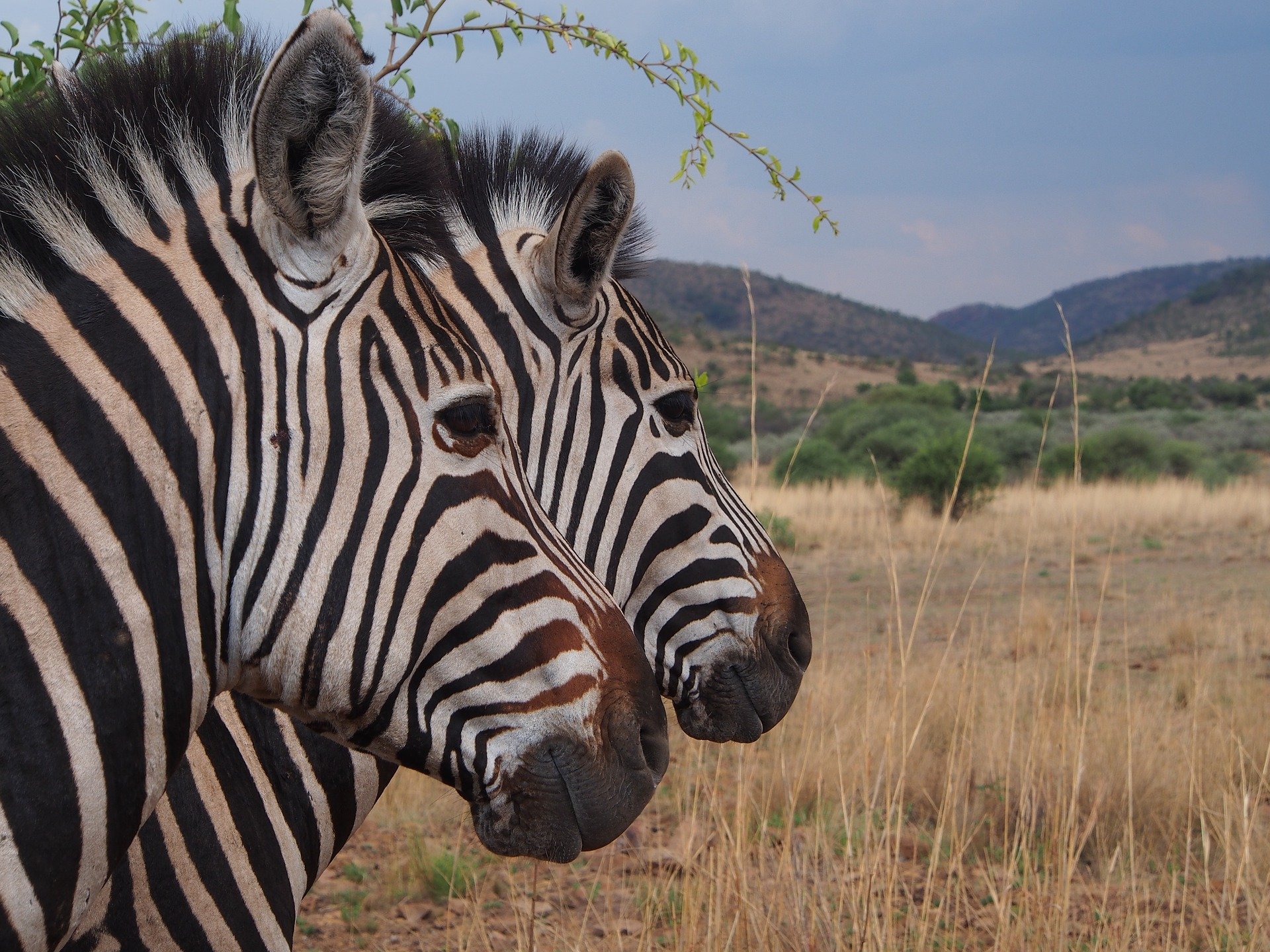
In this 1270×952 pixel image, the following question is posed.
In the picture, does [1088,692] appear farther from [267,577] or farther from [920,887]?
[267,577]

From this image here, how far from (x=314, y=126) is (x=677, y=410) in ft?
4.95

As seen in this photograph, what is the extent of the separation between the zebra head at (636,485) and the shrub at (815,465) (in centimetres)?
2070

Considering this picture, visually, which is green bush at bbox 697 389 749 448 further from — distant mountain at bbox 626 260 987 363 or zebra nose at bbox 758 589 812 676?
distant mountain at bbox 626 260 987 363

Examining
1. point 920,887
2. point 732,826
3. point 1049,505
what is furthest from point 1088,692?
point 1049,505

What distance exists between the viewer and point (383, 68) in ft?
11.2

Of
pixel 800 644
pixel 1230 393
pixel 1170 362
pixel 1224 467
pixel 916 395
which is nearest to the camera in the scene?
pixel 800 644

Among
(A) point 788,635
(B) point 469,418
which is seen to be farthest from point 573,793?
(A) point 788,635

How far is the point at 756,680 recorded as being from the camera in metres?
2.75

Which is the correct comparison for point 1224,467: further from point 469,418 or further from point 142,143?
point 142,143

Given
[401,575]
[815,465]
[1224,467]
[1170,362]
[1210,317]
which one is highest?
[1210,317]

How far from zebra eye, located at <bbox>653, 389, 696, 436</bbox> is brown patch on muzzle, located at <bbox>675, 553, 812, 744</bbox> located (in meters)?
0.43

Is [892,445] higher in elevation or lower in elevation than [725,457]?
higher

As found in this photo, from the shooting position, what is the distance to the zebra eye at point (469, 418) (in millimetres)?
1659

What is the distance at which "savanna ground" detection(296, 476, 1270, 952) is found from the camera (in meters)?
3.44
